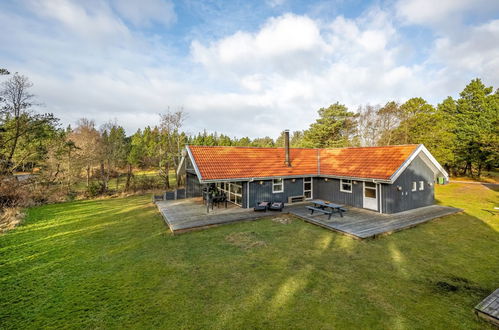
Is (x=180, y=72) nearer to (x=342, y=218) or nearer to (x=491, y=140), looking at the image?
(x=342, y=218)

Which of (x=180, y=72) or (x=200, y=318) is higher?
(x=180, y=72)

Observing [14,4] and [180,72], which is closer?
[14,4]

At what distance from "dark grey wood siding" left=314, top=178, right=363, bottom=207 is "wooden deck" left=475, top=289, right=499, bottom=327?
7.97 m

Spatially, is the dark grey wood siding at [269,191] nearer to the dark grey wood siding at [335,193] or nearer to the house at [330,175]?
the house at [330,175]

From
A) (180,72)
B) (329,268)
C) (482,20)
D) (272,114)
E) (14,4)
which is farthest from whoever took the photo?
(272,114)

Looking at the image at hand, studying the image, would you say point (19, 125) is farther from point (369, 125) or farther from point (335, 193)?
point (369, 125)

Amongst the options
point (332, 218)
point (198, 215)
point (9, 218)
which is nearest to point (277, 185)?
point (332, 218)

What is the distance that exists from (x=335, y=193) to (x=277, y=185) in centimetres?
405

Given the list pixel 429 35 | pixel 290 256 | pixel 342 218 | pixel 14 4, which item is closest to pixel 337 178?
pixel 342 218

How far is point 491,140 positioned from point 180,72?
29.0 m

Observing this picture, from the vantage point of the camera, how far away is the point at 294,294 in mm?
4746

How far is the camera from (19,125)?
16031 millimetres

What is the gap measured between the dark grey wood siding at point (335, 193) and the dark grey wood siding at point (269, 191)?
1.52 meters

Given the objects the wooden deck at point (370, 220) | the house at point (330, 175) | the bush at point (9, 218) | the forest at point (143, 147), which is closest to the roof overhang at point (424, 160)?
the house at point (330, 175)
